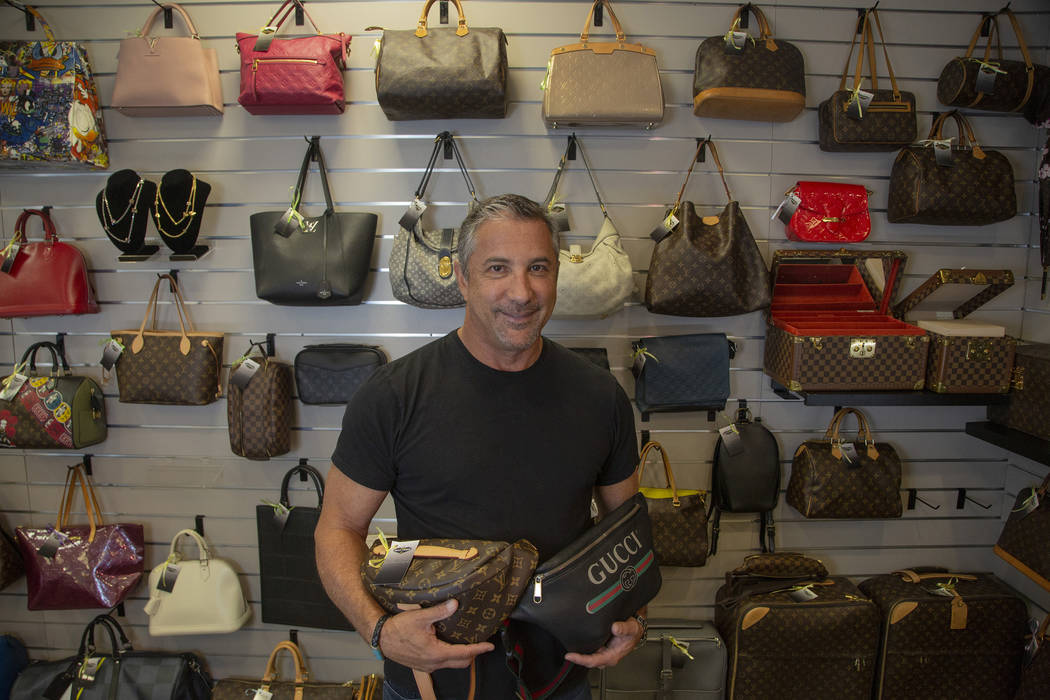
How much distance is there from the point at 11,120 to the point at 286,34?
4.01 ft

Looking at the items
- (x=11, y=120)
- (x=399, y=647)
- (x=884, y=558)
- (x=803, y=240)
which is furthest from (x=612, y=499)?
(x=11, y=120)

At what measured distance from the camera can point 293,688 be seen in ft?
8.93

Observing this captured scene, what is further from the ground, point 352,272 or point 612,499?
A: point 352,272

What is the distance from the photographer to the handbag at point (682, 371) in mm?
2656

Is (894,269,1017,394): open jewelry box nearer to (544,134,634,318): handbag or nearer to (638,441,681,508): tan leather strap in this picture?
(638,441,681,508): tan leather strap

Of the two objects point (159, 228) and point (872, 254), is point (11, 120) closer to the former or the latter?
point (159, 228)

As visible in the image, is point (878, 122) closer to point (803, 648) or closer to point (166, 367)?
point (803, 648)

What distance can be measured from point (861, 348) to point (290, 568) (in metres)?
2.77

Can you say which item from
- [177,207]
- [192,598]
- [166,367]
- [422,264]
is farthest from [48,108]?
[192,598]

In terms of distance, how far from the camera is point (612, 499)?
1763mm

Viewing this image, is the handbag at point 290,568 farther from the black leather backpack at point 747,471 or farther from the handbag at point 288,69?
the black leather backpack at point 747,471

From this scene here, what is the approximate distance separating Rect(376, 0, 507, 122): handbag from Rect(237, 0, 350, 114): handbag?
235 millimetres

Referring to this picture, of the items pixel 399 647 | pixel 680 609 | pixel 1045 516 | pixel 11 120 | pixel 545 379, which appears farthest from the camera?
pixel 680 609

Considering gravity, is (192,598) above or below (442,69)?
below
